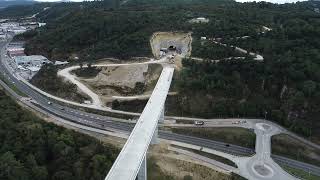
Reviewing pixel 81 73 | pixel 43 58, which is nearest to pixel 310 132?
pixel 81 73

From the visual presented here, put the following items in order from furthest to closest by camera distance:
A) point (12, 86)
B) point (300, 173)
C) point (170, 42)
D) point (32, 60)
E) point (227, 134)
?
point (32, 60) → point (170, 42) → point (12, 86) → point (227, 134) → point (300, 173)

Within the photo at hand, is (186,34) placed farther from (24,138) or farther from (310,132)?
(24,138)

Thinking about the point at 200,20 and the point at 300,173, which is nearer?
the point at 300,173

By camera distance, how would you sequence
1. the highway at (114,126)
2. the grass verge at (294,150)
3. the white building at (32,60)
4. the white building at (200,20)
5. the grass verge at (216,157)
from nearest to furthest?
the grass verge at (216,157), the highway at (114,126), the grass verge at (294,150), the white building at (32,60), the white building at (200,20)

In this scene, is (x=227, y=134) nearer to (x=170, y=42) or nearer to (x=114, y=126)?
(x=114, y=126)

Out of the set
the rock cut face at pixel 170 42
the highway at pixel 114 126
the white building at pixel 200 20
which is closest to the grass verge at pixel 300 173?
the highway at pixel 114 126

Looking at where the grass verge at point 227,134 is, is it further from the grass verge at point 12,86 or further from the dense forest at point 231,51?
the grass verge at point 12,86

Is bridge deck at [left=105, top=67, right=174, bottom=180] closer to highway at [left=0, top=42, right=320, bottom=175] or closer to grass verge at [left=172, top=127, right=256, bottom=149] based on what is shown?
highway at [left=0, top=42, right=320, bottom=175]

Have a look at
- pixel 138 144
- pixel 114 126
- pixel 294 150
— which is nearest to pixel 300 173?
pixel 294 150
